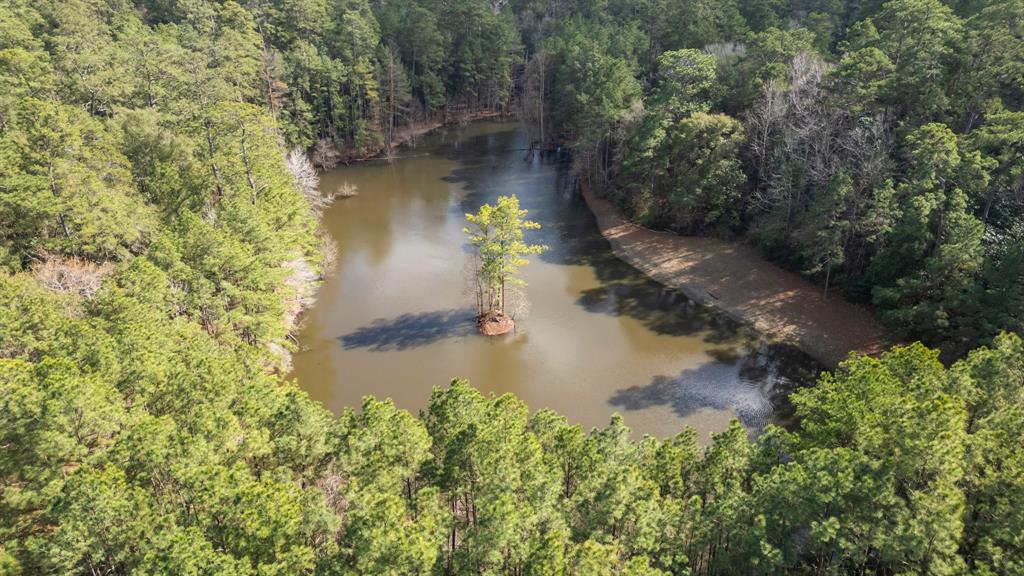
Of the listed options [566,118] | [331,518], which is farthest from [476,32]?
[331,518]

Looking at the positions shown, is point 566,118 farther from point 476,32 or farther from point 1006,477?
point 1006,477

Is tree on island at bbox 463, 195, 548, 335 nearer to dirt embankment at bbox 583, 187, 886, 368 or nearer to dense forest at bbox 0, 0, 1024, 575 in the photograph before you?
dense forest at bbox 0, 0, 1024, 575

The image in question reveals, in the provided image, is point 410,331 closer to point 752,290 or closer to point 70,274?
point 70,274

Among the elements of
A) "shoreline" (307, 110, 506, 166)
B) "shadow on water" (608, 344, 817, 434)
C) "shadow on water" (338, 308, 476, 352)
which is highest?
"shoreline" (307, 110, 506, 166)

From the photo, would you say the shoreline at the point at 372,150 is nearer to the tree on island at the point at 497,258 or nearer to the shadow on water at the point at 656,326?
the shadow on water at the point at 656,326

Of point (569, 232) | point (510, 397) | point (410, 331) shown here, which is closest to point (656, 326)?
point (410, 331)

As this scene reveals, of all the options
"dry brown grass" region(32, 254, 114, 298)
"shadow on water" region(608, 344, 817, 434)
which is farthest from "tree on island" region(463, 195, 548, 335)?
"dry brown grass" region(32, 254, 114, 298)
